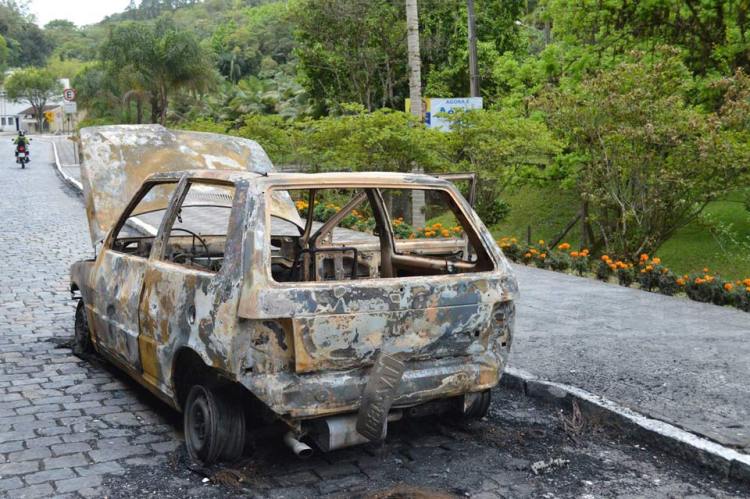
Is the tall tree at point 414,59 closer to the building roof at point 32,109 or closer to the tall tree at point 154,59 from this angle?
the tall tree at point 154,59

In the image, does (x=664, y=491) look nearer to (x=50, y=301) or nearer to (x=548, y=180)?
(x=50, y=301)

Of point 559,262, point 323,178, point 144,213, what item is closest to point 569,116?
point 559,262

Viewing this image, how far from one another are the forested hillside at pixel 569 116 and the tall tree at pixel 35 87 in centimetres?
8852

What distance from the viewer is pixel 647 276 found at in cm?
1011

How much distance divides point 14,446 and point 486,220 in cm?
1610

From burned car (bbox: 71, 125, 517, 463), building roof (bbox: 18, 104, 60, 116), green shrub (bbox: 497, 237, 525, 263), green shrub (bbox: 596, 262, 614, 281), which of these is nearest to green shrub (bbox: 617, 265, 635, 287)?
green shrub (bbox: 596, 262, 614, 281)

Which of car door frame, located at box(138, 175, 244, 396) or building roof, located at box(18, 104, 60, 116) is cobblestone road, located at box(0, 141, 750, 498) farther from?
building roof, located at box(18, 104, 60, 116)

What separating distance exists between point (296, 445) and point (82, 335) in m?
3.23

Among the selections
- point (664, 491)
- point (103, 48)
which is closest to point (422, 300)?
point (664, 491)

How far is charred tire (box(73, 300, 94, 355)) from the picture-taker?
685cm

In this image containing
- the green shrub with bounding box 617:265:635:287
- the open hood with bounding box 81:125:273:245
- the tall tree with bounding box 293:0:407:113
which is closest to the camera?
the open hood with bounding box 81:125:273:245

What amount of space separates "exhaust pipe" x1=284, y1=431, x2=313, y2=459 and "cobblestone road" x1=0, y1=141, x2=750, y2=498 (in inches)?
7.5

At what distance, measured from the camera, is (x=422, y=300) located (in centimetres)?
450

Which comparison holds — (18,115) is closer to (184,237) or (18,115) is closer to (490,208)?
(490,208)
